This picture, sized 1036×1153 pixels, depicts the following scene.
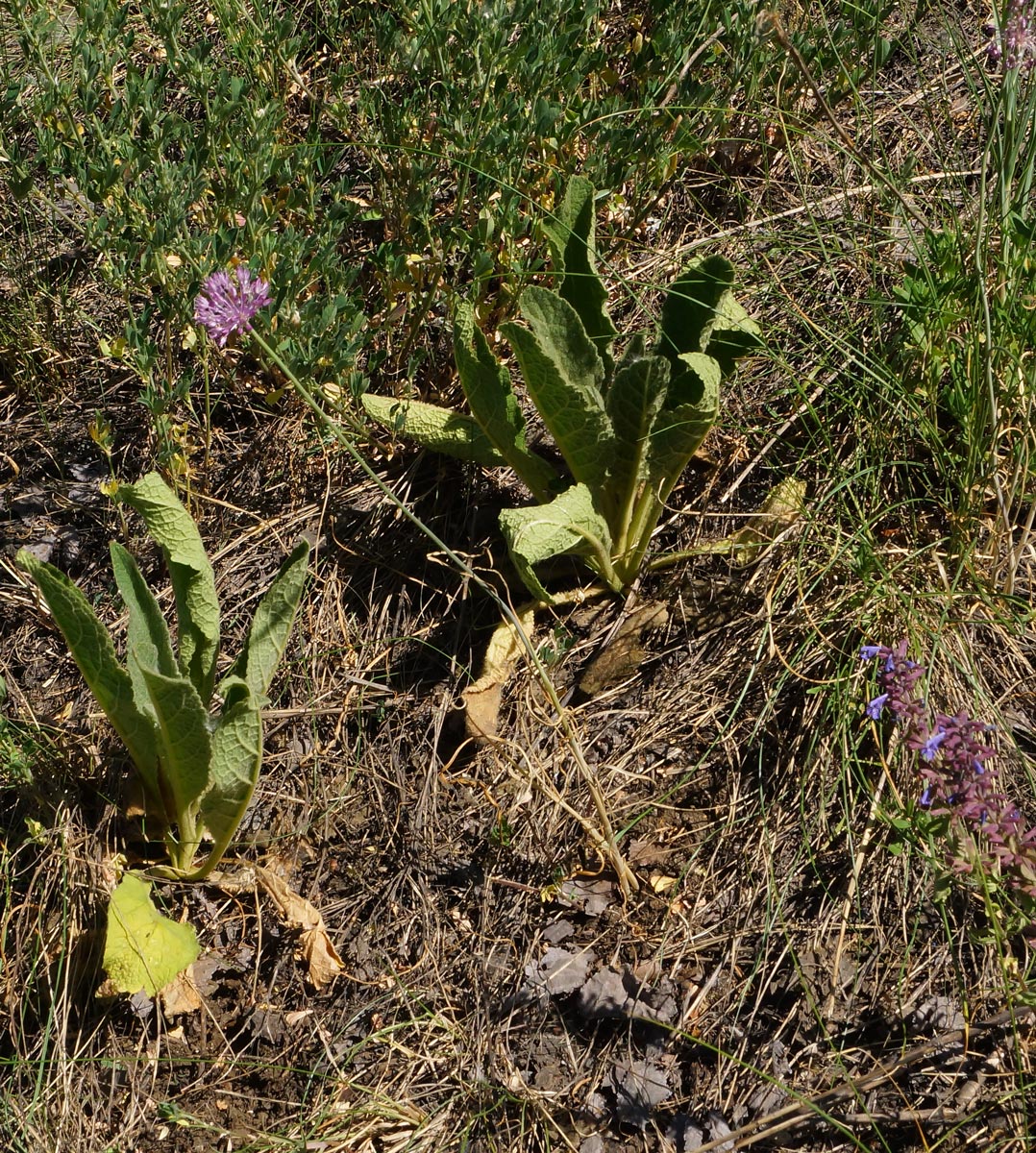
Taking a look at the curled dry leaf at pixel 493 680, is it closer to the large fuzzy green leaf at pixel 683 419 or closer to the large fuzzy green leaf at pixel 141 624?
the large fuzzy green leaf at pixel 683 419

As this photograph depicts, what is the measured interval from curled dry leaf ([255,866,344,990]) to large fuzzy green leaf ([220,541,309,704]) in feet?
1.26

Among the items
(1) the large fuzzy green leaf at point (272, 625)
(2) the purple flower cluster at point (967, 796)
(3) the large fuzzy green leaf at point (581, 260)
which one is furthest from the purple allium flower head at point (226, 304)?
(2) the purple flower cluster at point (967, 796)

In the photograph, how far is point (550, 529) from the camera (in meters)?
2.09

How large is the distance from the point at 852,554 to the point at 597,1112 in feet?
3.82

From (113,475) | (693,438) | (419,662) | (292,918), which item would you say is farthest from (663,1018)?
(113,475)

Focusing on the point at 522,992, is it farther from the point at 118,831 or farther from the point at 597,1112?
the point at 118,831

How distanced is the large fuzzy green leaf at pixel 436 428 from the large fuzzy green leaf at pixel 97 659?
30.5 inches

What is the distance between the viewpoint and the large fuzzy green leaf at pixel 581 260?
2322 millimetres

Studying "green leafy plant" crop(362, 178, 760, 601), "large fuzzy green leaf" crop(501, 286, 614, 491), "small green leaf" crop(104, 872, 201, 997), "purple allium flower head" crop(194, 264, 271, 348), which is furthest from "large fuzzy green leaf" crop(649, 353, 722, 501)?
"small green leaf" crop(104, 872, 201, 997)

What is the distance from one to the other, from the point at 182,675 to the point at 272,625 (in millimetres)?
219

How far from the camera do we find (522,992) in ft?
6.73

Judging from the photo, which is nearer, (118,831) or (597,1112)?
(597,1112)

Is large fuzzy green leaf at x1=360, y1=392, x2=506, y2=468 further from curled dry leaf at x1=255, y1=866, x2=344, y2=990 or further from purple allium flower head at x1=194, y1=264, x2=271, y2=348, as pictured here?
curled dry leaf at x1=255, y1=866, x2=344, y2=990

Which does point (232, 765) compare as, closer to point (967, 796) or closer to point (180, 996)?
point (180, 996)
